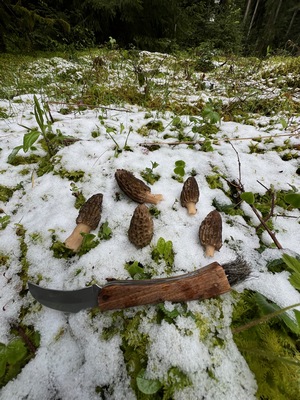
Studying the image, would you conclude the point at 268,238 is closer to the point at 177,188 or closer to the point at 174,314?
the point at 177,188

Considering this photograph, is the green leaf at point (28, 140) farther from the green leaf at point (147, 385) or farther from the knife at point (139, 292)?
the green leaf at point (147, 385)

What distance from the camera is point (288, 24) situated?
22328 millimetres

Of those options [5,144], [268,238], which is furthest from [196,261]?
[5,144]

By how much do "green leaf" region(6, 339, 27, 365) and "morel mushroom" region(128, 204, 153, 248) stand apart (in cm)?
77

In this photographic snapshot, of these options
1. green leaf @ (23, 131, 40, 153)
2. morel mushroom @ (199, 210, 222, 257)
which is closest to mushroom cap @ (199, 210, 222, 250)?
morel mushroom @ (199, 210, 222, 257)

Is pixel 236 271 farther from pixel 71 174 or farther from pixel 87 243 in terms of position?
pixel 71 174

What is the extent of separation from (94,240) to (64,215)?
14.3 inches

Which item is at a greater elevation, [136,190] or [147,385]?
[136,190]

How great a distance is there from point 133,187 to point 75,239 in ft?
1.91

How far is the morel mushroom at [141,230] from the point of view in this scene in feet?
4.60

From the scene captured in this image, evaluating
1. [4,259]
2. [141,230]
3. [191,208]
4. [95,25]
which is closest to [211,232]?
[191,208]

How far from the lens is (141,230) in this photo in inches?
55.4

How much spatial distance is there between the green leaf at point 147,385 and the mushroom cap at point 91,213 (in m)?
0.91

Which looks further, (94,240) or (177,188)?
(177,188)
